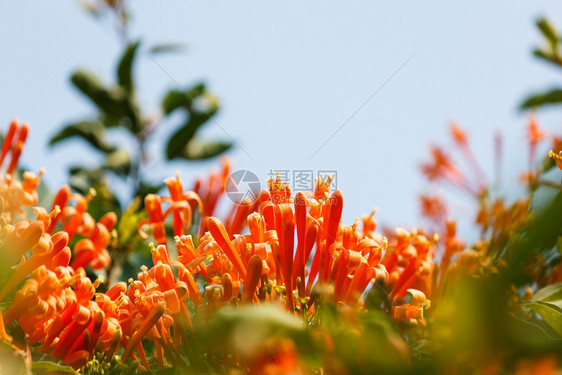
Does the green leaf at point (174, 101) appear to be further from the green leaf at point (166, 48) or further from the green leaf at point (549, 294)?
the green leaf at point (549, 294)

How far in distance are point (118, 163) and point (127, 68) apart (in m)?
0.50

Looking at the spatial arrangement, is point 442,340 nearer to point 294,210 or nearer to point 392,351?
point 392,351

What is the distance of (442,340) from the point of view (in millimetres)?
420

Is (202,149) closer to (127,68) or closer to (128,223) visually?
(127,68)

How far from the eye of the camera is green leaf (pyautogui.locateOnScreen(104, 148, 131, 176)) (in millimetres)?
2812

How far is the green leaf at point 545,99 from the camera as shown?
2.74 meters

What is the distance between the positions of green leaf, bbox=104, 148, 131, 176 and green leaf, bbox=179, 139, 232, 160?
0.91 ft

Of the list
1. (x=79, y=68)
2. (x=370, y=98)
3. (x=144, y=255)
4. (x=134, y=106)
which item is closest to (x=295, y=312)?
(x=370, y=98)

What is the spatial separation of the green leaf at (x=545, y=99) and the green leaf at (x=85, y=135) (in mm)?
2160

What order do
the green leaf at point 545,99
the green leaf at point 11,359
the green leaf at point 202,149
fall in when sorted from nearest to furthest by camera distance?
the green leaf at point 11,359 → the green leaf at point 545,99 → the green leaf at point 202,149

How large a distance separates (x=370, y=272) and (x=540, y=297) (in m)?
0.29

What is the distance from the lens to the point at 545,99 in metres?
2.77

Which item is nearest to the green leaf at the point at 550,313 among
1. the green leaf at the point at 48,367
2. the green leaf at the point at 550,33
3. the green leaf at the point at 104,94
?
the green leaf at the point at 48,367

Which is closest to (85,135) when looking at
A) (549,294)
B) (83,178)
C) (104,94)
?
(104,94)
